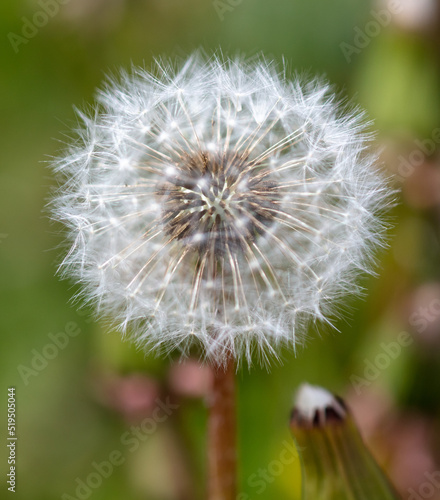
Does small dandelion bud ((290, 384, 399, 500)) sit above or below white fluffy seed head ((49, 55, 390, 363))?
below

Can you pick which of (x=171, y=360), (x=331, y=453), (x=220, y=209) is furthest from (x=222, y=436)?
(x=220, y=209)

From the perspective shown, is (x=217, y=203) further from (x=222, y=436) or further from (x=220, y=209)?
(x=222, y=436)

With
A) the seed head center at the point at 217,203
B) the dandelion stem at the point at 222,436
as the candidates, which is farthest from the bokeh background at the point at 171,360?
the seed head center at the point at 217,203

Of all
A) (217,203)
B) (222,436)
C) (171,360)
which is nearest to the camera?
(217,203)

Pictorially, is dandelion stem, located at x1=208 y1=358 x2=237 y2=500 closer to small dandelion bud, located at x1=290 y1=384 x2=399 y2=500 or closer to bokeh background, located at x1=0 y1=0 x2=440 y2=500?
small dandelion bud, located at x1=290 y1=384 x2=399 y2=500

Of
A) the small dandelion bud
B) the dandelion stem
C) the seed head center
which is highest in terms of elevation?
the seed head center

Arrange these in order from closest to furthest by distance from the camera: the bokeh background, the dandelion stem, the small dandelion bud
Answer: the small dandelion bud → the dandelion stem → the bokeh background

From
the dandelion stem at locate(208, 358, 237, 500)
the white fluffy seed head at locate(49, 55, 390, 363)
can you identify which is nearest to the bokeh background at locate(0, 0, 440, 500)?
the dandelion stem at locate(208, 358, 237, 500)
